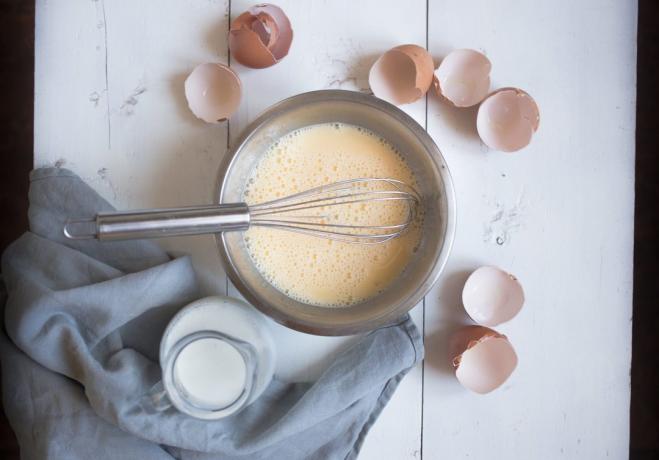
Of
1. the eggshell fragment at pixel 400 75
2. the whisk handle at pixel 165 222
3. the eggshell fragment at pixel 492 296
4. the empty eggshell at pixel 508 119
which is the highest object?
the eggshell fragment at pixel 400 75

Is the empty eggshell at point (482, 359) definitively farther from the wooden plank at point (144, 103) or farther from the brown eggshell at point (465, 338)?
the wooden plank at point (144, 103)

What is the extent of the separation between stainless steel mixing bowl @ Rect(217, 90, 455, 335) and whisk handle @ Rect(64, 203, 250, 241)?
0.05m

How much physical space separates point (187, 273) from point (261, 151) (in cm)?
17

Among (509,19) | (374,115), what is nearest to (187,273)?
(374,115)

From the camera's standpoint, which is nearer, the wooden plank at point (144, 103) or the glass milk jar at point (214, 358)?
the glass milk jar at point (214, 358)

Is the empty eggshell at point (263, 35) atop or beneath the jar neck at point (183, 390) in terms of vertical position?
atop

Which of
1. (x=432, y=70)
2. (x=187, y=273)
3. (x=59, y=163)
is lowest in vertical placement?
(x=187, y=273)

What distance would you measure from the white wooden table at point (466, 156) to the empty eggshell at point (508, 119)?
2 centimetres

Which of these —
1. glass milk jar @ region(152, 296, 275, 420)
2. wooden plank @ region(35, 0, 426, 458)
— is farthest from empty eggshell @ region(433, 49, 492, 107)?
glass milk jar @ region(152, 296, 275, 420)

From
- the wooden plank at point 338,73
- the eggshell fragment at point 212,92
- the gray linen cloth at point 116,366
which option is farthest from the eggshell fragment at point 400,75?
the gray linen cloth at point 116,366

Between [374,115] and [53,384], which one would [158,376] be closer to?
[53,384]

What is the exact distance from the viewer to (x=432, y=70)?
0.72m

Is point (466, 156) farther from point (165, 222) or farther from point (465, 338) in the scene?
point (165, 222)

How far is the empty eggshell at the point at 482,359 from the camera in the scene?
72 cm
